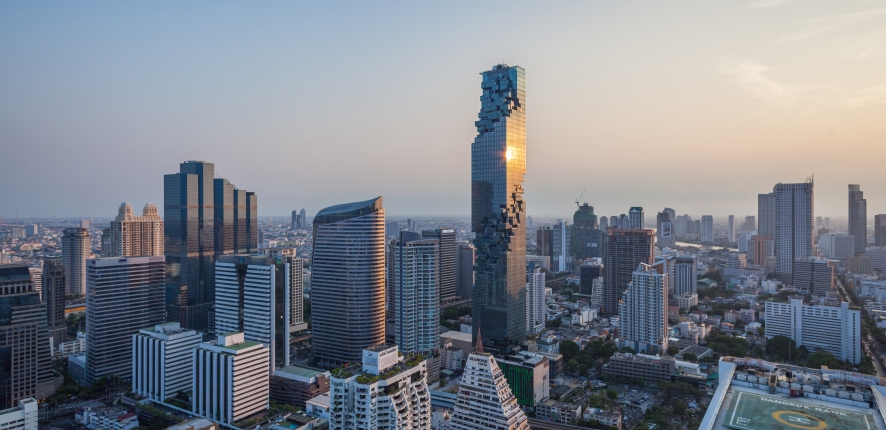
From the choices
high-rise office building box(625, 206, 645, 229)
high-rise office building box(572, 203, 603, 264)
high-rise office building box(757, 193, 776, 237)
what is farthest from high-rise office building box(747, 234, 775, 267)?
high-rise office building box(572, 203, 603, 264)

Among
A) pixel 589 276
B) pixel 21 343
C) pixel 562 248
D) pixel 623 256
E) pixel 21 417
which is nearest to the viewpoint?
pixel 21 417

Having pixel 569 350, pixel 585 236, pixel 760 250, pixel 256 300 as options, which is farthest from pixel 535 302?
pixel 760 250

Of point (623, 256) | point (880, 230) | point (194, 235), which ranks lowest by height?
point (623, 256)

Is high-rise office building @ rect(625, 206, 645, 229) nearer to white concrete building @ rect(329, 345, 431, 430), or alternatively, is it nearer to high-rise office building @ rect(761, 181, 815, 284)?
high-rise office building @ rect(761, 181, 815, 284)

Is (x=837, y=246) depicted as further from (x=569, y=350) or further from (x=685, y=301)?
(x=569, y=350)

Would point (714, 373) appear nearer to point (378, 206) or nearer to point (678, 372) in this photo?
point (678, 372)

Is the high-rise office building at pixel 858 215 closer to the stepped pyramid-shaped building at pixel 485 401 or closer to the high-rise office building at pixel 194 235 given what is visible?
the stepped pyramid-shaped building at pixel 485 401

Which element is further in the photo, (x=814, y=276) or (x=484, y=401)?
(x=814, y=276)
